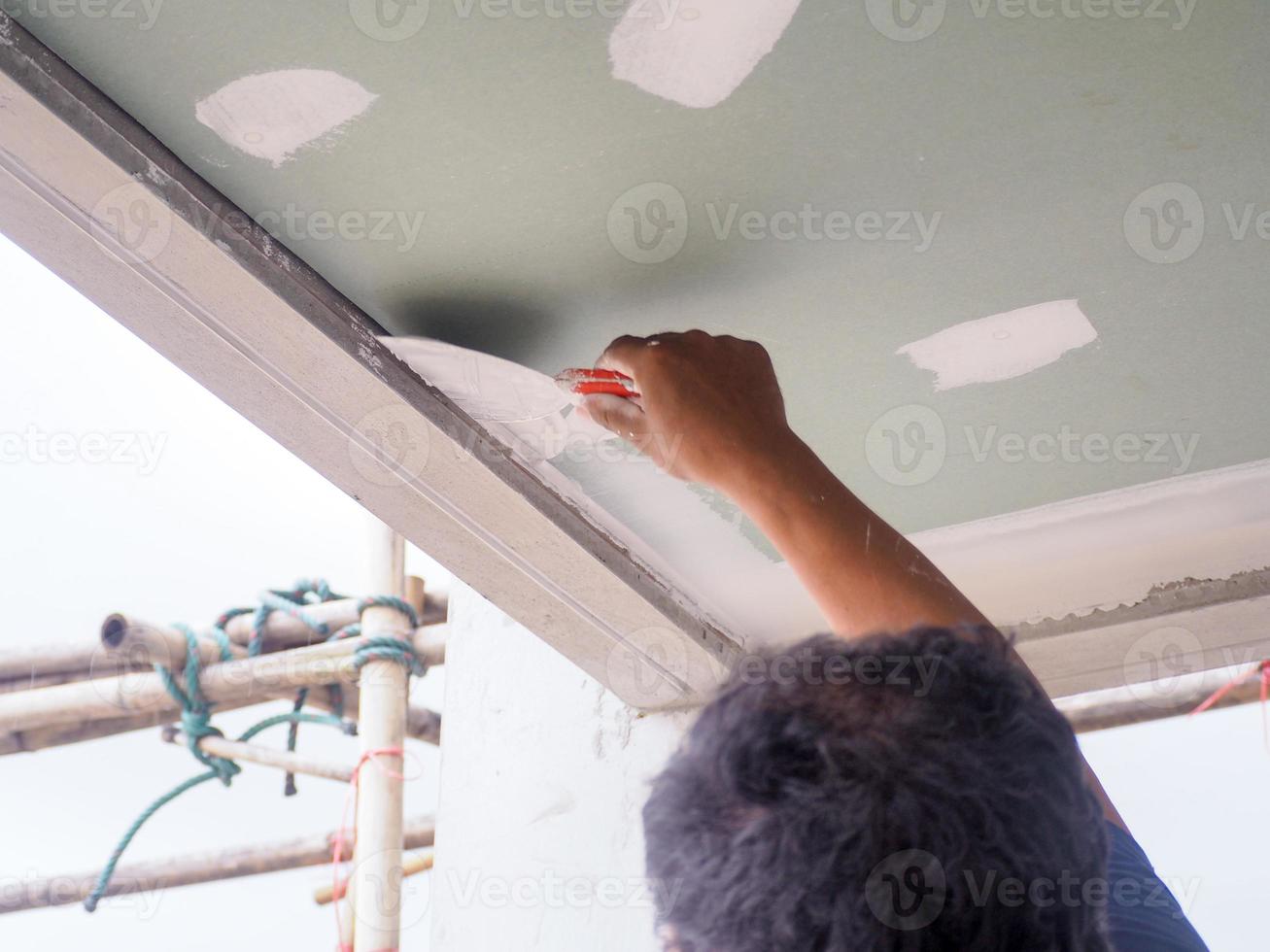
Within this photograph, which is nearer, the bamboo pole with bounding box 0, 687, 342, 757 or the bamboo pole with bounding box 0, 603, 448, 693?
the bamboo pole with bounding box 0, 603, 448, 693

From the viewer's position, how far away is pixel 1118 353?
4.25 ft

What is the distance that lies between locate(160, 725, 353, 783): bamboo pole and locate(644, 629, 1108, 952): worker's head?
9.19 ft

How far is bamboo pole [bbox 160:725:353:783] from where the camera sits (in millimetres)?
3248

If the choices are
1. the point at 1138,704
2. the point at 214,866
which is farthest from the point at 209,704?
the point at 1138,704

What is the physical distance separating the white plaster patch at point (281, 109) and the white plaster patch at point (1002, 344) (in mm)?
649

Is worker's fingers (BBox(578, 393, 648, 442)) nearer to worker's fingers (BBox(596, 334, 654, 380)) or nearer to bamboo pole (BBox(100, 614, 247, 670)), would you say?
worker's fingers (BBox(596, 334, 654, 380))

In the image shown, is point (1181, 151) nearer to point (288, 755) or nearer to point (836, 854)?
point (836, 854)

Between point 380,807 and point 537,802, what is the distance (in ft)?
3.92

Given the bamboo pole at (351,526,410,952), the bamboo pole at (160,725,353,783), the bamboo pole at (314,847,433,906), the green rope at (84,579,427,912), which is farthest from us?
the bamboo pole at (314,847,433,906)

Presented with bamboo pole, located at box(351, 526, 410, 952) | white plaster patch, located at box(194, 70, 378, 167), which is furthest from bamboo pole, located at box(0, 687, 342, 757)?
white plaster patch, located at box(194, 70, 378, 167)

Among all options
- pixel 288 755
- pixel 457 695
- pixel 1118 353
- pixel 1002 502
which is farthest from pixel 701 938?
pixel 288 755

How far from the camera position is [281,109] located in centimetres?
97

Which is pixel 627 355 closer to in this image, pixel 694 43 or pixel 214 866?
pixel 694 43

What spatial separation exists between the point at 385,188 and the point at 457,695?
113 centimetres
